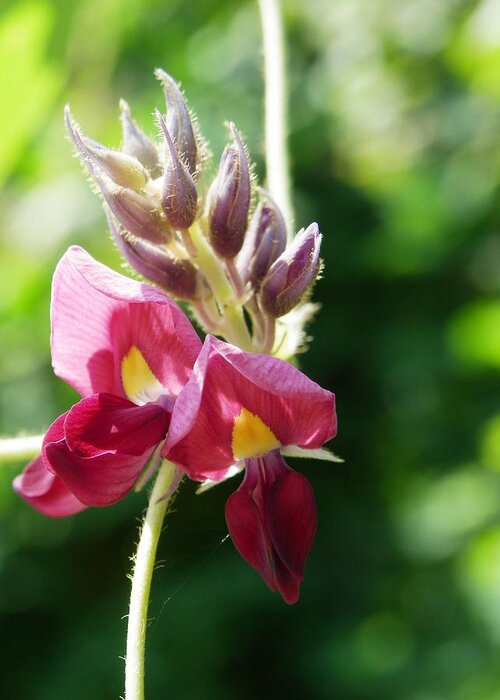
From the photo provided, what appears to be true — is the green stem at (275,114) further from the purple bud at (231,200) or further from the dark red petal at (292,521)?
the dark red petal at (292,521)

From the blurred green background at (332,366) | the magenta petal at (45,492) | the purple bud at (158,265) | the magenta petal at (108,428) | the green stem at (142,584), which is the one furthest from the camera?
the blurred green background at (332,366)

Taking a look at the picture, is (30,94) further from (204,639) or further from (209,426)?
(204,639)

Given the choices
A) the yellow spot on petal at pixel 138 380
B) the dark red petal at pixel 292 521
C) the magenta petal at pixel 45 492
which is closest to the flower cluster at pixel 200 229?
the yellow spot on petal at pixel 138 380

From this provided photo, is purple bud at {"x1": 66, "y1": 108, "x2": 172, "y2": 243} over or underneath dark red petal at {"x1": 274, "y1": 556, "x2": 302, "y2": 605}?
over

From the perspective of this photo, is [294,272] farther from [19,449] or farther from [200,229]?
[19,449]

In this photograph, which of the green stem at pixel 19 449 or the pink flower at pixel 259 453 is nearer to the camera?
the pink flower at pixel 259 453

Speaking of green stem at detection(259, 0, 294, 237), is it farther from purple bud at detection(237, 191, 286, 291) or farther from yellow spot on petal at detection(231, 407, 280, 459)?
yellow spot on petal at detection(231, 407, 280, 459)

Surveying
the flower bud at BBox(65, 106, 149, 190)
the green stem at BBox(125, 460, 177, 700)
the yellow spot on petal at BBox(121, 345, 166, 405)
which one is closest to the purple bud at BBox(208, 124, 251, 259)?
the flower bud at BBox(65, 106, 149, 190)
